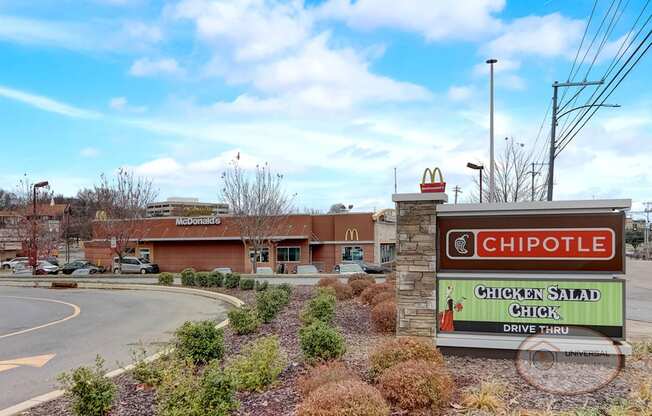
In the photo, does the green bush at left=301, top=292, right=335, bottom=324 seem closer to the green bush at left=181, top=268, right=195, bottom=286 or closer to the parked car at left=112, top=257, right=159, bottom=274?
the green bush at left=181, top=268, right=195, bottom=286

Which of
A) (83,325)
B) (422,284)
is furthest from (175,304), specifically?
(422,284)


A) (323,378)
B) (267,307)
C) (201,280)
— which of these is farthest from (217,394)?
(201,280)

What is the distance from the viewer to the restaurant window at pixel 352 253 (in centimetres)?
4597

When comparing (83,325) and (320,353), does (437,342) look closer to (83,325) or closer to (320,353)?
(320,353)

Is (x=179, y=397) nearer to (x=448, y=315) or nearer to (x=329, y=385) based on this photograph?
(x=329, y=385)

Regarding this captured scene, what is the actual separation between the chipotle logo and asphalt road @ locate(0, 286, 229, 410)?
17.7 ft

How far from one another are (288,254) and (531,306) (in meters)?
40.5

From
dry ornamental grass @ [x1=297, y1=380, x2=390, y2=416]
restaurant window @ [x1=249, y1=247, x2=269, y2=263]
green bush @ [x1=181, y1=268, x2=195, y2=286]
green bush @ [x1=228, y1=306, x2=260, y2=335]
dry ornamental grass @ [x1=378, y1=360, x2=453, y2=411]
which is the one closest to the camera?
dry ornamental grass @ [x1=297, y1=380, x2=390, y2=416]

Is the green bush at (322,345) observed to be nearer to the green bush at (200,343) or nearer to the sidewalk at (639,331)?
the green bush at (200,343)

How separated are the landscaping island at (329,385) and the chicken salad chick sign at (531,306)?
51 cm

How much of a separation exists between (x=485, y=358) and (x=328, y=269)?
3963cm

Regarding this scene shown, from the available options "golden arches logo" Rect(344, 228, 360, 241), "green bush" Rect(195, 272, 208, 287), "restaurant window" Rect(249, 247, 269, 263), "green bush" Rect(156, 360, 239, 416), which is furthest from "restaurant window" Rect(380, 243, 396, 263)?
"green bush" Rect(156, 360, 239, 416)

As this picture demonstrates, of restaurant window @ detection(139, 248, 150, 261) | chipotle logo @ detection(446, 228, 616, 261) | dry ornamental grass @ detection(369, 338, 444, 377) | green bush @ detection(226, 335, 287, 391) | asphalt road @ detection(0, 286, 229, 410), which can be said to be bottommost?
restaurant window @ detection(139, 248, 150, 261)

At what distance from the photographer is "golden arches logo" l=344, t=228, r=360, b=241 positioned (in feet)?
151
